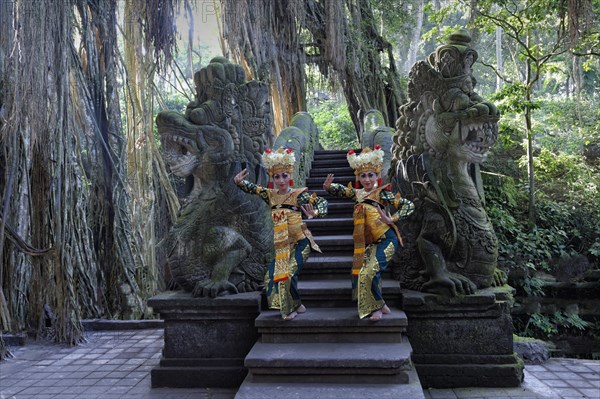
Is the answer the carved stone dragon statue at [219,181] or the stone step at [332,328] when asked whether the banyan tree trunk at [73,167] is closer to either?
the carved stone dragon statue at [219,181]

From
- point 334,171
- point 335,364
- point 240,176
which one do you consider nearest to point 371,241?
point 335,364

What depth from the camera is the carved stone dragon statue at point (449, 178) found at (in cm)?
385

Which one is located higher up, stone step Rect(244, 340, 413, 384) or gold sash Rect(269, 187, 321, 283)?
gold sash Rect(269, 187, 321, 283)

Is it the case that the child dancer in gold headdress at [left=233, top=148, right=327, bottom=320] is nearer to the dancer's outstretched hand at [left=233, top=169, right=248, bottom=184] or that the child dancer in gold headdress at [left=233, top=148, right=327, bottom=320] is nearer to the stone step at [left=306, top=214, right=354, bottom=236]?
the dancer's outstretched hand at [left=233, top=169, right=248, bottom=184]

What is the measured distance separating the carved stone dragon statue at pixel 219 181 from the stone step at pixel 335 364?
30.7 inches

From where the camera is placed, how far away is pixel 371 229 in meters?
3.74

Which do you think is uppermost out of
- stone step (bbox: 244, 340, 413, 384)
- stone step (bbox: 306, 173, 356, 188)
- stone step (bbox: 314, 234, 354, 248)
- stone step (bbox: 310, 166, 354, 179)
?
stone step (bbox: 310, 166, 354, 179)

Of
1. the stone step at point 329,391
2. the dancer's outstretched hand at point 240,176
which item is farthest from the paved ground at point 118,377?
the dancer's outstretched hand at point 240,176

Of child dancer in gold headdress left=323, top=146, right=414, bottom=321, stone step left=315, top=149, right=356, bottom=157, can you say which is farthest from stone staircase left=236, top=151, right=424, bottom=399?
stone step left=315, top=149, right=356, bottom=157

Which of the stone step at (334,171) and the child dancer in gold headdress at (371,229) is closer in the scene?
the child dancer in gold headdress at (371,229)

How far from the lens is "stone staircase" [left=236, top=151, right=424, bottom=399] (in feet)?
10.4

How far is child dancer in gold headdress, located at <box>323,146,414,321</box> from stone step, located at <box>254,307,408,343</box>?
75 mm

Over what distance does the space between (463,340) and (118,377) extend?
2594mm

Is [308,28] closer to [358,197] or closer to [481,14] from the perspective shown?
[481,14]
